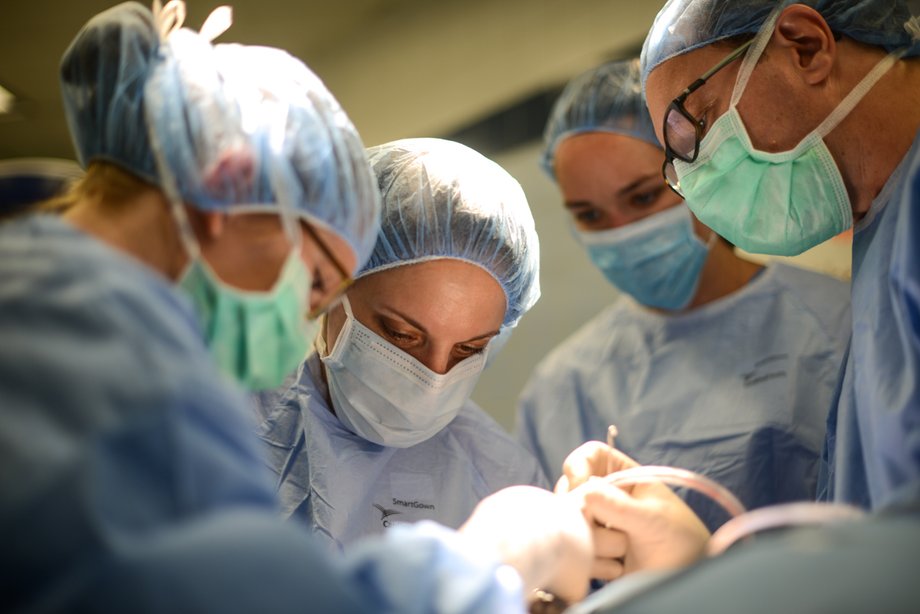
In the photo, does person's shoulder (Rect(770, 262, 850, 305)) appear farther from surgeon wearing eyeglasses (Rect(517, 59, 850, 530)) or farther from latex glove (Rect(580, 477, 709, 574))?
latex glove (Rect(580, 477, 709, 574))

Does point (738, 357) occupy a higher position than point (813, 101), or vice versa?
point (813, 101)

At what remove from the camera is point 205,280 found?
1.21 metres

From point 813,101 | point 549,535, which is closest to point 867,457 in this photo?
point 549,535

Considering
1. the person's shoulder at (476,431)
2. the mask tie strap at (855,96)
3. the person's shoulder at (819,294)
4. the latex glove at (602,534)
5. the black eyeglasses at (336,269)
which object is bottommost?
the person's shoulder at (476,431)

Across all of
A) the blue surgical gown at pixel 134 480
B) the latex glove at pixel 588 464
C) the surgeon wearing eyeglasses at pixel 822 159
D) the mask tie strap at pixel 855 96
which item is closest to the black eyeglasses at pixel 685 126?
the surgeon wearing eyeglasses at pixel 822 159

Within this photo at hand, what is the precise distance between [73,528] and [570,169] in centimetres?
200

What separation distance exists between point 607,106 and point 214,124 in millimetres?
1509

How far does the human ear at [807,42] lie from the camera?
1.65m

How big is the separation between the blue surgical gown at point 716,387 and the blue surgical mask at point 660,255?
10 centimetres

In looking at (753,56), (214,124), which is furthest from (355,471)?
(753,56)

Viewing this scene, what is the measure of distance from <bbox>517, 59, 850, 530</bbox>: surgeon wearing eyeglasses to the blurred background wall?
0.69 meters

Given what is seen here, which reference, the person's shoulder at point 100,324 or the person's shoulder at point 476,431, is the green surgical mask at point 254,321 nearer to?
the person's shoulder at point 100,324

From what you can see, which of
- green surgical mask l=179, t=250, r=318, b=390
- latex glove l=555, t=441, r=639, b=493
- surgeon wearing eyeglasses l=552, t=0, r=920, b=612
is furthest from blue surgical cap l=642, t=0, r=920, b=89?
green surgical mask l=179, t=250, r=318, b=390

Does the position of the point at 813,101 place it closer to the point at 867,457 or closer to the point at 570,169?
Result: the point at 867,457
